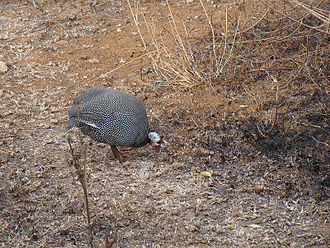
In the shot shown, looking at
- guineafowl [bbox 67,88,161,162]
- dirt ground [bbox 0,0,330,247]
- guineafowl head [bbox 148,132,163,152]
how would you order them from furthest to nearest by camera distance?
guineafowl head [bbox 148,132,163,152] < guineafowl [bbox 67,88,161,162] < dirt ground [bbox 0,0,330,247]

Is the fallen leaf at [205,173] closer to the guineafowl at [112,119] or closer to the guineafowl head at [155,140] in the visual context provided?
the guineafowl head at [155,140]

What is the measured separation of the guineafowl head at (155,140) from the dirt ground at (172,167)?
0.16 metres

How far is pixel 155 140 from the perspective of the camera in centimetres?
335

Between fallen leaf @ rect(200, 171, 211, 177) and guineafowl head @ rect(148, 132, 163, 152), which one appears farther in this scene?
guineafowl head @ rect(148, 132, 163, 152)

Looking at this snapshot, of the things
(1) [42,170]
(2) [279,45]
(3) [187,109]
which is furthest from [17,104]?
(2) [279,45]

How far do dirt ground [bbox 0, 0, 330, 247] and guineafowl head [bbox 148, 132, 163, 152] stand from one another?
160 millimetres

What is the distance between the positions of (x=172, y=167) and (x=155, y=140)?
0.98ft

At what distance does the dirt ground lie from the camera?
9.06 feet

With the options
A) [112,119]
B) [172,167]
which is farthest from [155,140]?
[112,119]

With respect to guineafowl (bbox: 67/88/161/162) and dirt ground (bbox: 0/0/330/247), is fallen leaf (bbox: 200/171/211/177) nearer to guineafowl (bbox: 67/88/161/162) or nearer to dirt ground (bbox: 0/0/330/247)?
dirt ground (bbox: 0/0/330/247)

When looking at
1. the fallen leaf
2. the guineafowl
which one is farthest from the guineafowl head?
the fallen leaf

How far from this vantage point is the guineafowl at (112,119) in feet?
10.2

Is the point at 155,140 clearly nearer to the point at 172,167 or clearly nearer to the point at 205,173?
the point at 172,167

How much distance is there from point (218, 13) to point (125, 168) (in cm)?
322
